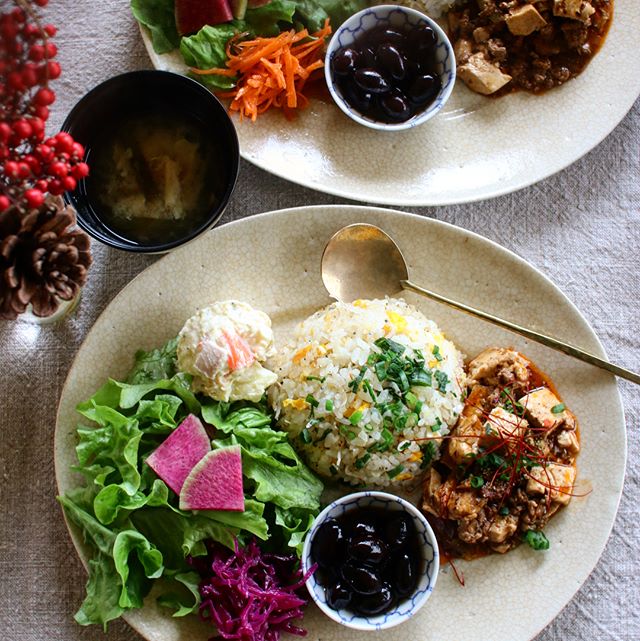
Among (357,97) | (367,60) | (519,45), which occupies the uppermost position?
(519,45)

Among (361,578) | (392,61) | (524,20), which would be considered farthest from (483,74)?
(361,578)

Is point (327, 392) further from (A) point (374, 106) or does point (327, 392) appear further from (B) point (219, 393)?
(A) point (374, 106)

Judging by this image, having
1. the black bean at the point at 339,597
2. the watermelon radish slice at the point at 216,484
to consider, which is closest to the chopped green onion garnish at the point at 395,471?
the black bean at the point at 339,597

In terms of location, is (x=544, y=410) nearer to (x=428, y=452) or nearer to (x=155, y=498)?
(x=428, y=452)

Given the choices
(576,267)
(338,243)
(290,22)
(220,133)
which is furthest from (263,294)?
(576,267)

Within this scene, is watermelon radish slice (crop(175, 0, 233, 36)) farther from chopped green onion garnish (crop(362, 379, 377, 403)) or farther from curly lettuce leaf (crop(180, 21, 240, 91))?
chopped green onion garnish (crop(362, 379, 377, 403))

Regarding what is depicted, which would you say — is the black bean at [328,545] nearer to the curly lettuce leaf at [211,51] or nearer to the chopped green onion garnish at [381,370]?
the chopped green onion garnish at [381,370]

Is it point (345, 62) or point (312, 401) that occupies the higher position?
point (345, 62)
